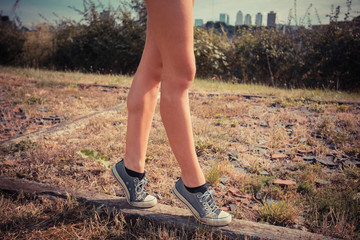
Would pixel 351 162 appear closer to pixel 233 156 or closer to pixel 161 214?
pixel 233 156

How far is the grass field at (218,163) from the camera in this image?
138cm

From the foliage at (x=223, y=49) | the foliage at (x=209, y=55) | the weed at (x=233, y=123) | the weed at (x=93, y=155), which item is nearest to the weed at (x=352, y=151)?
the weed at (x=233, y=123)

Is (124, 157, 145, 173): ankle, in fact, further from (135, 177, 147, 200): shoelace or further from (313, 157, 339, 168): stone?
(313, 157, 339, 168): stone

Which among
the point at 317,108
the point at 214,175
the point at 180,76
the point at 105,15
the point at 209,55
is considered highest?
the point at 105,15

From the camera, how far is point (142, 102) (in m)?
1.42

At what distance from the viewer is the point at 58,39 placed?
11.2m

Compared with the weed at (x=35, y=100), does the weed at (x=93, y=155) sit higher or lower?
lower

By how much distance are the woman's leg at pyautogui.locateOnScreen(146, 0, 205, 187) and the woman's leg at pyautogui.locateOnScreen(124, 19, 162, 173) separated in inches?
5.2

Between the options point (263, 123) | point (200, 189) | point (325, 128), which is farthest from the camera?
point (263, 123)

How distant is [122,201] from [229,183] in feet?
2.77

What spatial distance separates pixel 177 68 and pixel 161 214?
2.64 feet

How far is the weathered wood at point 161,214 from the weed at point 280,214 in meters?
0.17

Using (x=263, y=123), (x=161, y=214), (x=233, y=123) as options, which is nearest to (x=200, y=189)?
(x=161, y=214)

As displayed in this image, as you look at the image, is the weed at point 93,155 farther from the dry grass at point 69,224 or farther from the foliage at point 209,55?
the foliage at point 209,55
